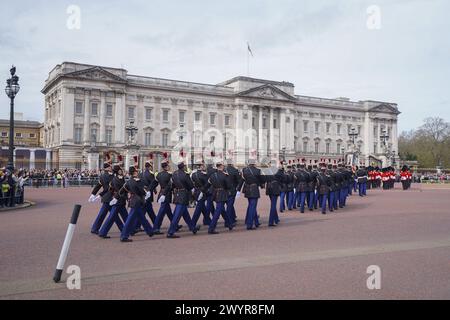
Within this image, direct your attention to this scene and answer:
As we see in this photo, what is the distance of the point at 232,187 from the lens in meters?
13.6

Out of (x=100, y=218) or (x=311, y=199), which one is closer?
(x=100, y=218)

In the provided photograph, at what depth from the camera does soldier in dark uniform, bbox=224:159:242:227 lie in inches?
531

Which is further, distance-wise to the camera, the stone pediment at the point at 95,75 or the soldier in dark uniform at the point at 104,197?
the stone pediment at the point at 95,75

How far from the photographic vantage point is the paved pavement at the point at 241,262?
632 cm

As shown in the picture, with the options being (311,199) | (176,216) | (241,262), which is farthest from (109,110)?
(241,262)

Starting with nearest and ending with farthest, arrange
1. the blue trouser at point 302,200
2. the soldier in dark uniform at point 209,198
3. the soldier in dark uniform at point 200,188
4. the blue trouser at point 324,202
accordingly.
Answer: the soldier in dark uniform at point 200,188
the soldier in dark uniform at point 209,198
the blue trouser at point 324,202
the blue trouser at point 302,200

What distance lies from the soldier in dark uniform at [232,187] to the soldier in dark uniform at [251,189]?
217mm

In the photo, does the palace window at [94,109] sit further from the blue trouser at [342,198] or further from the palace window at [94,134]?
the blue trouser at [342,198]

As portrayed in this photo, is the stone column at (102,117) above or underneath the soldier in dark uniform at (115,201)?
above

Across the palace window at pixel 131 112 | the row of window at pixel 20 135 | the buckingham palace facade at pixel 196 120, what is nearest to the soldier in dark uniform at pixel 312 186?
the buckingham palace facade at pixel 196 120

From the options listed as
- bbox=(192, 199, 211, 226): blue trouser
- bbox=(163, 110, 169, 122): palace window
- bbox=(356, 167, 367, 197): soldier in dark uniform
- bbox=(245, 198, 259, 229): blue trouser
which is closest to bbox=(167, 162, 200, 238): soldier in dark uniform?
bbox=(192, 199, 211, 226): blue trouser

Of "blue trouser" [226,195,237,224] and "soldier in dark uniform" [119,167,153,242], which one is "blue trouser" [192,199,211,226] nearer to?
"blue trouser" [226,195,237,224]

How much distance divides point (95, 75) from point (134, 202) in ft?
199

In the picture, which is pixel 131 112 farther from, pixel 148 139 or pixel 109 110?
pixel 148 139
